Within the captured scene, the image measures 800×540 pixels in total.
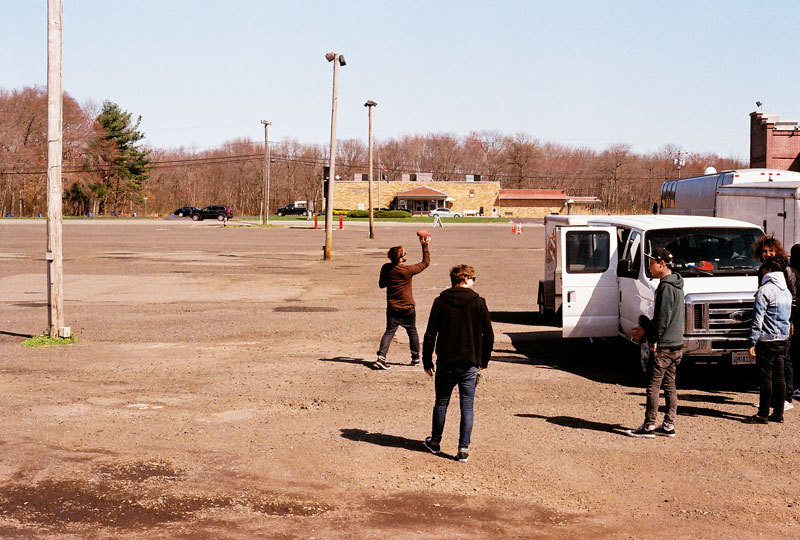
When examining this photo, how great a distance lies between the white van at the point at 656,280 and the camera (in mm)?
10781

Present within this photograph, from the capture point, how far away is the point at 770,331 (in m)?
9.18

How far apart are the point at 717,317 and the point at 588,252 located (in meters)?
2.54

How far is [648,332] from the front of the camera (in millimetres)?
8750

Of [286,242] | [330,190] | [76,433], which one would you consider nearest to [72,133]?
[286,242]

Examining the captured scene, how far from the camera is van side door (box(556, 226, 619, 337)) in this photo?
12.6 m

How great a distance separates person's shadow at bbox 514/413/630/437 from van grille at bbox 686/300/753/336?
7.07 ft

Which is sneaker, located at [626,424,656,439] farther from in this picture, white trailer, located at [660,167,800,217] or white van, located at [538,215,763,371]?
white trailer, located at [660,167,800,217]

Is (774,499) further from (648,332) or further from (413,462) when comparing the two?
(413,462)

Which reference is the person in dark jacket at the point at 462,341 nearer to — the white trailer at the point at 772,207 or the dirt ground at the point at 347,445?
the dirt ground at the point at 347,445

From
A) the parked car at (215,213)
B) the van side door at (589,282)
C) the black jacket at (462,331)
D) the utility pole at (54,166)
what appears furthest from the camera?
the parked car at (215,213)

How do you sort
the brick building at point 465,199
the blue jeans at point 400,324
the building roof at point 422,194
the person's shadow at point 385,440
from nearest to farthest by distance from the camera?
1. the person's shadow at point 385,440
2. the blue jeans at point 400,324
3. the building roof at point 422,194
4. the brick building at point 465,199

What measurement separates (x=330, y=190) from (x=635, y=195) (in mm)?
139847

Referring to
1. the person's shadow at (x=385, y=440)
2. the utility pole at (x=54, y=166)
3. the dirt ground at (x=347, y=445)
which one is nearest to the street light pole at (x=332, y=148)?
the dirt ground at (x=347, y=445)

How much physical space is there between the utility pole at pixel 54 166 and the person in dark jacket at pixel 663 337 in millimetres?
10081
